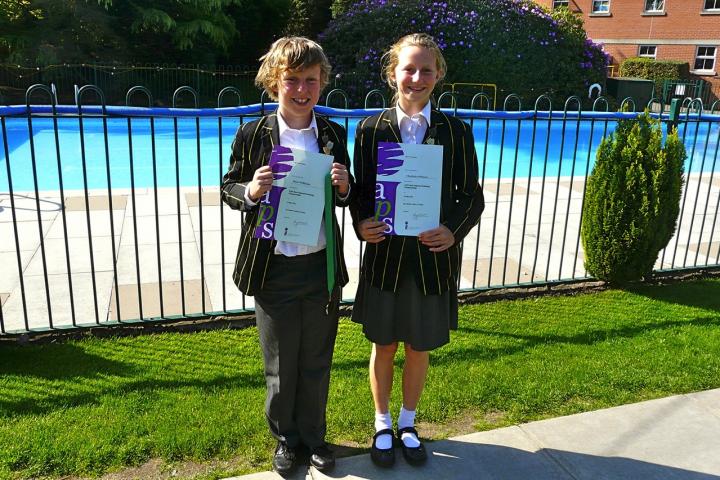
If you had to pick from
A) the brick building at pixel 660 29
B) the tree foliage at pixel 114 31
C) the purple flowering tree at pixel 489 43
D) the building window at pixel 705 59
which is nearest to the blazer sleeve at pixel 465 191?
the purple flowering tree at pixel 489 43

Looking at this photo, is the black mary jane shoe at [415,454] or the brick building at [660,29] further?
the brick building at [660,29]

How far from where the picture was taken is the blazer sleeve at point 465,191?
7.99ft

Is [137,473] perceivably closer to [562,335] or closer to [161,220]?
[562,335]

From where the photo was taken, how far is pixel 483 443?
113 inches

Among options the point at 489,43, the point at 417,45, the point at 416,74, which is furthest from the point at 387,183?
the point at 489,43

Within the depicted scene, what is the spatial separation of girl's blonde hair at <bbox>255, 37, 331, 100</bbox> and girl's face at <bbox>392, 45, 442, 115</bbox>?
0.30m

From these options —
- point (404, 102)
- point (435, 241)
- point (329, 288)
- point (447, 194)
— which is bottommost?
point (329, 288)

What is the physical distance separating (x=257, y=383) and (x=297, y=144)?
1629 mm

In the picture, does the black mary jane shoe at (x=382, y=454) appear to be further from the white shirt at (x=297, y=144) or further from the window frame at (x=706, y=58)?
the window frame at (x=706, y=58)

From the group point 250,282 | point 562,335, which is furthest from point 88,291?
point 562,335

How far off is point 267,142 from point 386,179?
0.49m

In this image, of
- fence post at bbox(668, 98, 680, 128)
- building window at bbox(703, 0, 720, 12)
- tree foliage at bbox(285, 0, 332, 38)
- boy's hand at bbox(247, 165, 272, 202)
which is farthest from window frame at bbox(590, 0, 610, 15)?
boy's hand at bbox(247, 165, 272, 202)

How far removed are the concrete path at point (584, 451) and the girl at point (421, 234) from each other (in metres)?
0.24

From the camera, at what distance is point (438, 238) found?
7.82 feet
